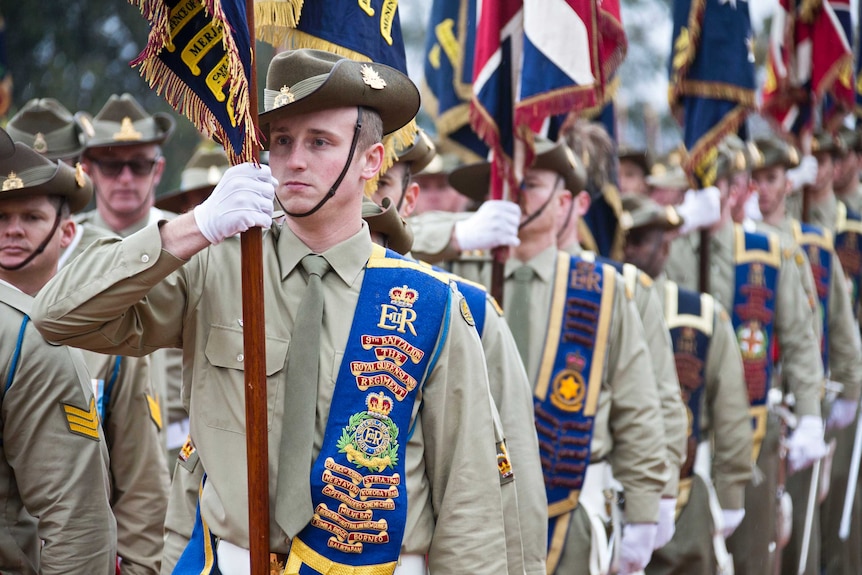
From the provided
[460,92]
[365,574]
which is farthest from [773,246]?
[365,574]

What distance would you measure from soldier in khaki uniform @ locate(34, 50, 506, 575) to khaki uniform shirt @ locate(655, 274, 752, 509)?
3876 mm

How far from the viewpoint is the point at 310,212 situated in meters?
4.02

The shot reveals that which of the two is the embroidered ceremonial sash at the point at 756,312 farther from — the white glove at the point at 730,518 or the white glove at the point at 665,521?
the white glove at the point at 665,521

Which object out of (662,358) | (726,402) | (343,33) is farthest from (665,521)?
(343,33)

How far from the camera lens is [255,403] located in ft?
12.1

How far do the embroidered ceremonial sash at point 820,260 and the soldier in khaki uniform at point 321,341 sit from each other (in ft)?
22.5

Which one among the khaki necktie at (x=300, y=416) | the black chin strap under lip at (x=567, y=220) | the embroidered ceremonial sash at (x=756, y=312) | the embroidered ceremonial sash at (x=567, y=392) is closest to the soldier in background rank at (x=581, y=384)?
the embroidered ceremonial sash at (x=567, y=392)

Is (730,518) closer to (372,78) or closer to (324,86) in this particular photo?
(372,78)

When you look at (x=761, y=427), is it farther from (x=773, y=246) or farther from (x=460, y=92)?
(x=460, y=92)

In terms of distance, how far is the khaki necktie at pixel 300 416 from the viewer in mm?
3793

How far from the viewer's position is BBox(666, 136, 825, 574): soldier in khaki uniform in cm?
869

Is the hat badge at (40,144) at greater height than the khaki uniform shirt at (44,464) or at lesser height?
greater

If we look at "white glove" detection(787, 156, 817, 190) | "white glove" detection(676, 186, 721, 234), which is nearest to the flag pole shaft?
"white glove" detection(676, 186, 721, 234)

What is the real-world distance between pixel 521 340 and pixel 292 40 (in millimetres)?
2020
